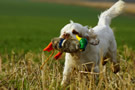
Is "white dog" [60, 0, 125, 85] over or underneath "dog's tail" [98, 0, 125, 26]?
underneath

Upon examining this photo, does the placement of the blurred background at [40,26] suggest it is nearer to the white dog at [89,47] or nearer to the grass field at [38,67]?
the grass field at [38,67]

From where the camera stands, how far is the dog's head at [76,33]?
188 inches

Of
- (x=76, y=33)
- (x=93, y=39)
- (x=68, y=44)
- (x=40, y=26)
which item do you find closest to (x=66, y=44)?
(x=68, y=44)

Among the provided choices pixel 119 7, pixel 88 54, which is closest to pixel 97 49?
pixel 88 54

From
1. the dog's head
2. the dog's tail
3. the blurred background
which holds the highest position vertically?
the dog's tail

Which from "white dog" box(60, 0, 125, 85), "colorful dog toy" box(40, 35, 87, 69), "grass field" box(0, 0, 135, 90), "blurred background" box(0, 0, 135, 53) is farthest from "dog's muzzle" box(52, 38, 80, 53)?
"blurred background" box(0, 0, 135, 53)

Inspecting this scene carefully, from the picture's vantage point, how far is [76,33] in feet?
16.5

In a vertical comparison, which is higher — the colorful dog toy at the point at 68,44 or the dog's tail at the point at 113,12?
the dog's tail at the point at 113,12

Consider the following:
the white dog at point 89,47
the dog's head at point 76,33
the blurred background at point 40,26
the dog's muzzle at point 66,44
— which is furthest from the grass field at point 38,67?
the dog's head at point 76,33

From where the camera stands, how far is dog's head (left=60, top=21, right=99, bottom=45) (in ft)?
15.7

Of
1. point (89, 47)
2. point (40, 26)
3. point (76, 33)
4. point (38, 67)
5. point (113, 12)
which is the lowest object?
point (40, 26)

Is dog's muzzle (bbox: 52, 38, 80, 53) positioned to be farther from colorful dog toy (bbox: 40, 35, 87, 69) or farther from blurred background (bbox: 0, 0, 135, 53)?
blurred background (bbox: 0, 0, 135, 53)

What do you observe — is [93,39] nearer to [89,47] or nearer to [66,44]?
[89,47]

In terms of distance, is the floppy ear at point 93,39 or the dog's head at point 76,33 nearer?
the dog's head at point 76,33
